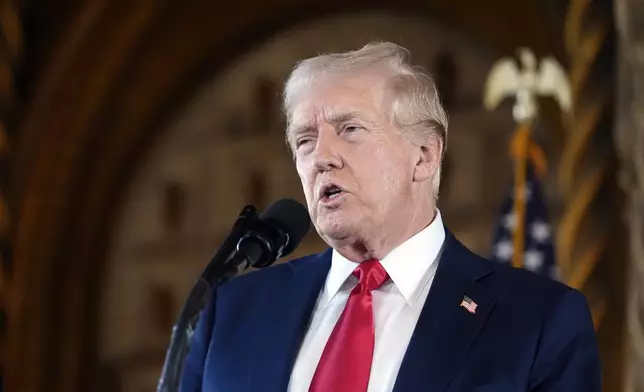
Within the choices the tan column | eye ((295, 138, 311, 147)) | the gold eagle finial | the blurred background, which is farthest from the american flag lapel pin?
the blurred background

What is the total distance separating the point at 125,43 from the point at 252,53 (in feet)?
2.12

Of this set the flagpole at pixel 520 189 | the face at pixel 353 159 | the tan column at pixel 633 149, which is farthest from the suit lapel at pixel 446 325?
the flagpole at pixel 520 189

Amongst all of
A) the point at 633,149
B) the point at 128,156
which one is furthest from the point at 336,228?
the point at 128,156

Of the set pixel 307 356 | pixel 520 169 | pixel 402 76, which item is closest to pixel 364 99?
pixel 402 76

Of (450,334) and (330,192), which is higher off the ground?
(330,192)

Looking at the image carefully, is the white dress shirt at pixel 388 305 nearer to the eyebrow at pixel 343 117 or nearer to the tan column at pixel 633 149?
the eyebrow at pixel 343 117

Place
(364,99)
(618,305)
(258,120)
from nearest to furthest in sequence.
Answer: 1. (364,99)
2. (618,305)
3. (258,120)

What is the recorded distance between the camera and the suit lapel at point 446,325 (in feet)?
6.11

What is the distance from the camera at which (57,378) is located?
5.77 m

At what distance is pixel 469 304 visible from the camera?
1972 mm

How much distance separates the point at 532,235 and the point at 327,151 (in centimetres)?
238

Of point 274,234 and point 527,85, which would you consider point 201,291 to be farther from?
point 527,85

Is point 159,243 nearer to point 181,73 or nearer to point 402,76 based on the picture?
point 181,73

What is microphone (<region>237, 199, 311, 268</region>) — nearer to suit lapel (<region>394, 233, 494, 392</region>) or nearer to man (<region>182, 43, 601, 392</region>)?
man (<region>182, 43, 601, 392</region>)
